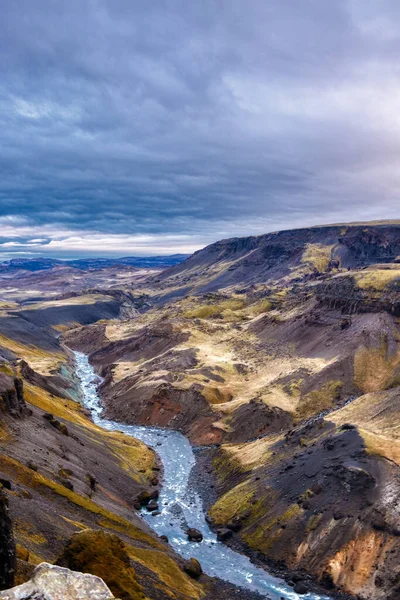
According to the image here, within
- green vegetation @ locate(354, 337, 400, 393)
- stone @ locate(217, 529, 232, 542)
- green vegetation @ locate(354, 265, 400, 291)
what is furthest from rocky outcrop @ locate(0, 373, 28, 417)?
green vegetation @ locate(354, 265, 400, 291)

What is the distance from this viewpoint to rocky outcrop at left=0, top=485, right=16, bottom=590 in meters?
26.9

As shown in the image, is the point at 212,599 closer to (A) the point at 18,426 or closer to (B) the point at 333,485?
(B) the point at 333,485

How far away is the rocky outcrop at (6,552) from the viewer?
26922 mm

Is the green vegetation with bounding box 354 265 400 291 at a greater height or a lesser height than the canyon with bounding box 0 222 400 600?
greater

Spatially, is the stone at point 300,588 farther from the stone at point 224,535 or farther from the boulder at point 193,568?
the stone at point 224,535

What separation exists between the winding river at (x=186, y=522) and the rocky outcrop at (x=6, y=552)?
37.2 metres

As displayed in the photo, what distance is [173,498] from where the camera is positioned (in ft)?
263

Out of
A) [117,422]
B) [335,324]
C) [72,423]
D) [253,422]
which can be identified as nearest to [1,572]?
[72,423]

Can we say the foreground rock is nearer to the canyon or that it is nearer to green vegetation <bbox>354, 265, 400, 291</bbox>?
the canyon

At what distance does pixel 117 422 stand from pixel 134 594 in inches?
3299

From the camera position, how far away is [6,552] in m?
27.7

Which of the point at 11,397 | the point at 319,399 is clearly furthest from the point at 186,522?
the point at 319,399

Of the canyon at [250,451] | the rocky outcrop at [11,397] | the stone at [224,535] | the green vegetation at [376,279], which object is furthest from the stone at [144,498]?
the green vegetation at [376,279]

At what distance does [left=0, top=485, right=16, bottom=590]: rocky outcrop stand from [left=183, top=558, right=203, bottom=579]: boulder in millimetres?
33376
